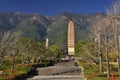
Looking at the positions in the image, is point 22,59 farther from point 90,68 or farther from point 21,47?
point 90,68

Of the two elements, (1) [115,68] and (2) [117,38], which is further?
(1) [115,68]

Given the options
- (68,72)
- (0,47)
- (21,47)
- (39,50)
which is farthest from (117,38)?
(39,50)

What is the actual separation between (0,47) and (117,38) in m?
18.8

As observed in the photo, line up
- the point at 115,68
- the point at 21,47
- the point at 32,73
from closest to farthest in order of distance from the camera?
the point at 115,68 < the point at 32,73 < the point at 21,47

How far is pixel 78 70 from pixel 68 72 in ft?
6.96

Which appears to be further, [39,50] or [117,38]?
[39,50]

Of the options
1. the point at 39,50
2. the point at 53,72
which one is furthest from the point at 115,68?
the point at 39,50

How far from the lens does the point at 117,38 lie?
31.8 metres

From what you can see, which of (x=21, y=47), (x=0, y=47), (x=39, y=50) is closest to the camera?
(x=0, y=47)

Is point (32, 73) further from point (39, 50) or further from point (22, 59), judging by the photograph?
point (39, 50)

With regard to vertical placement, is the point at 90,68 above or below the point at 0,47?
below

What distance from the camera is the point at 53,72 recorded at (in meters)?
58.2

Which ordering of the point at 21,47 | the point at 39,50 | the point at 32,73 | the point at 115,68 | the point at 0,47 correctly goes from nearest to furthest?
Result: the point at 0,47 → the point at 115,68 → the point at 32,73 → the point at 21,47 → the point at 39,50

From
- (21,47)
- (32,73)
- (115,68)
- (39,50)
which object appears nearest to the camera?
(115,68)
